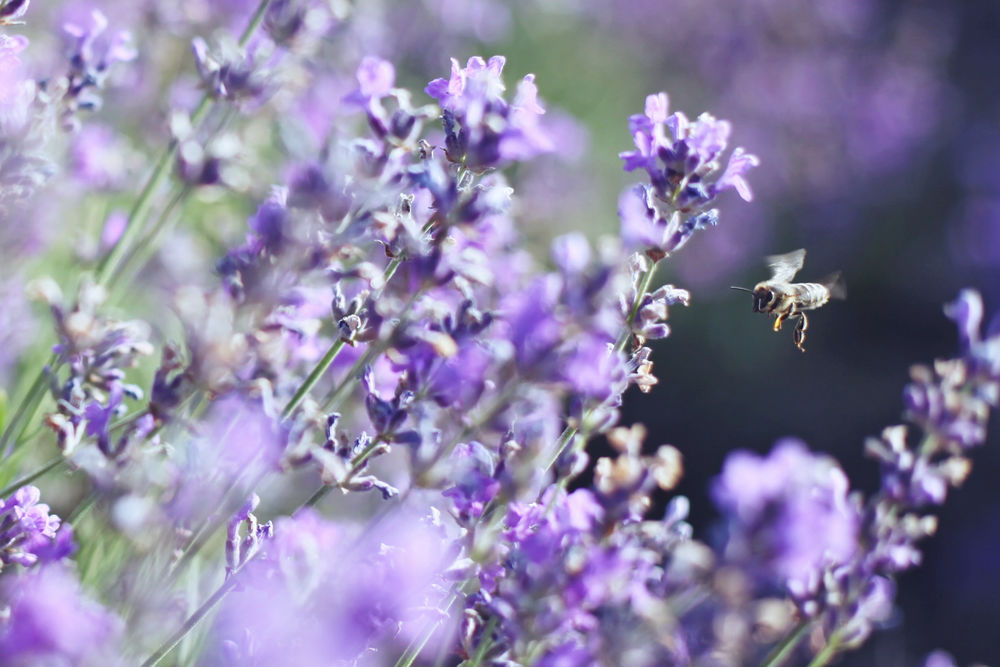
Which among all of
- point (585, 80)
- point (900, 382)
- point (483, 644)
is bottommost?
point (483, 644)

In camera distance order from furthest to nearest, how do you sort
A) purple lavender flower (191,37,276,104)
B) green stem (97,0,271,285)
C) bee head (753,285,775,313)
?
bee head (753,285,775,313) < green stem (97,0,271,285) < purple lavender flower (191,37,276,104)

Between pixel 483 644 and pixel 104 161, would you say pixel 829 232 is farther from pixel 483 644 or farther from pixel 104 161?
pixel 483 644

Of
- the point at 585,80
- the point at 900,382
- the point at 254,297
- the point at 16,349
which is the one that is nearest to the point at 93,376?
the point at 254,297

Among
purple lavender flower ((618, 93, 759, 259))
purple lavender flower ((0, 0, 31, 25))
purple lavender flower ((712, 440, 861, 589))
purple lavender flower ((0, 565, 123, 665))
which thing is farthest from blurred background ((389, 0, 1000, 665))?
purple lavender flower ((0, 565, 123, 665))

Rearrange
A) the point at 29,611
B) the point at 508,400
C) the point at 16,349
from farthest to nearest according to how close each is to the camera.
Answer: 1. the point at 16,349
2. the point at 508,400
3. the point at 29,611

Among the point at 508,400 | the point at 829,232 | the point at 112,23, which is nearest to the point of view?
the point at 508,400

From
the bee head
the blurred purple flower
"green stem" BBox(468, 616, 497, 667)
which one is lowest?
"green stem" BBox(468, 616, 497, 667)

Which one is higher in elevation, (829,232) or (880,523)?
(829,232)

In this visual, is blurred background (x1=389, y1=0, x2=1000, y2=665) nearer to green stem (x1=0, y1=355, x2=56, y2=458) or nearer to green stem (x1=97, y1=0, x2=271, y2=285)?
green stem (x1=97, y1=0, x2=271, y2=285)
